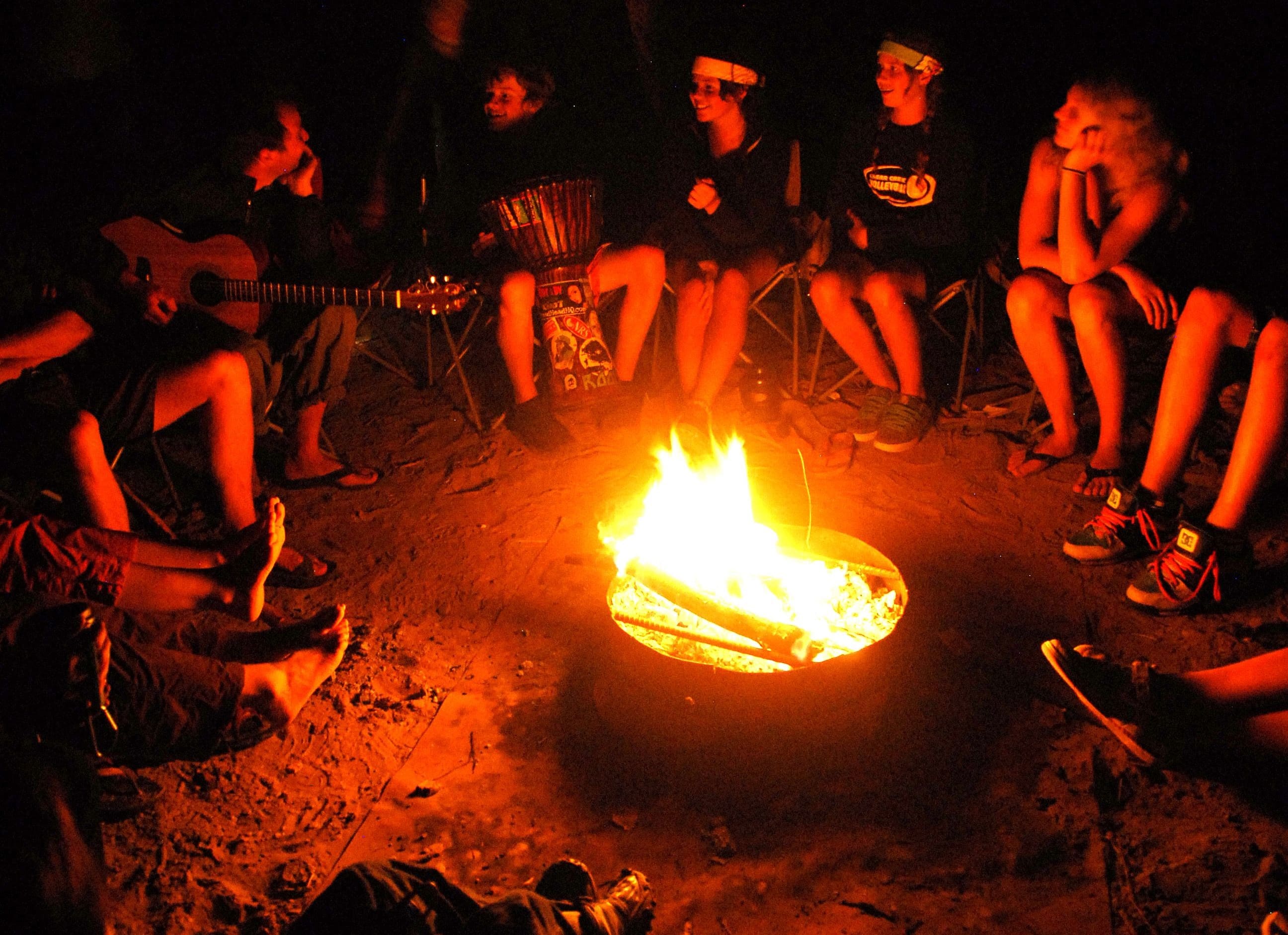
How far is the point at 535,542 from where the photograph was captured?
12.9ft

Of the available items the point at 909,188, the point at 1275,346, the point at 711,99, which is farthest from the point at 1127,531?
the point at 711,99

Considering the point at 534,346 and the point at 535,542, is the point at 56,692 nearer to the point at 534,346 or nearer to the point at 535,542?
the point at 535,542

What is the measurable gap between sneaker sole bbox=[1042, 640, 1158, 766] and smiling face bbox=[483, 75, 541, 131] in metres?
3.84

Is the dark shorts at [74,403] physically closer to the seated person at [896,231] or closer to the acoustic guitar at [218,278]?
the acoustic guitar at [218,278]

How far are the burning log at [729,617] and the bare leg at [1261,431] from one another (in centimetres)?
175

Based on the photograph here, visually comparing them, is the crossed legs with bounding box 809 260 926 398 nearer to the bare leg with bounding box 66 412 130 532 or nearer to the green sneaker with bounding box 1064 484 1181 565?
the green sneaker with bounding box 1064 484 1181 565

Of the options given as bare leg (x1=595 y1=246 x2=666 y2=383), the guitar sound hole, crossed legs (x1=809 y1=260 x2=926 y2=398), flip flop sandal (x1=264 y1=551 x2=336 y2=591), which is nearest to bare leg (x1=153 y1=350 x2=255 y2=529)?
flip flop sandal (x1=264 y1=551 x2=336 y2=591)

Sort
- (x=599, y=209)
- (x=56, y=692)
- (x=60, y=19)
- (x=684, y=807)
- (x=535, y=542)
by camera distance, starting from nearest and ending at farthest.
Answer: (x=56, y=692) < (x=684, y=807) < (x=535, y=542) < (x=599, y=209) < (x=60, y=19)

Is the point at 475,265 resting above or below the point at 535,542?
above

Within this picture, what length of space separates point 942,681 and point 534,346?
10.8 feet

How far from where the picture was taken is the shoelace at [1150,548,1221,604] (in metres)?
3.16

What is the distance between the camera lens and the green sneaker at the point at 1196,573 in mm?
3166

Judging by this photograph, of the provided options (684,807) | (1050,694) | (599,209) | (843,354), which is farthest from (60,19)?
(1050,694)

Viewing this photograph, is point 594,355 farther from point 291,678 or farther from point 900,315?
point 291,678
